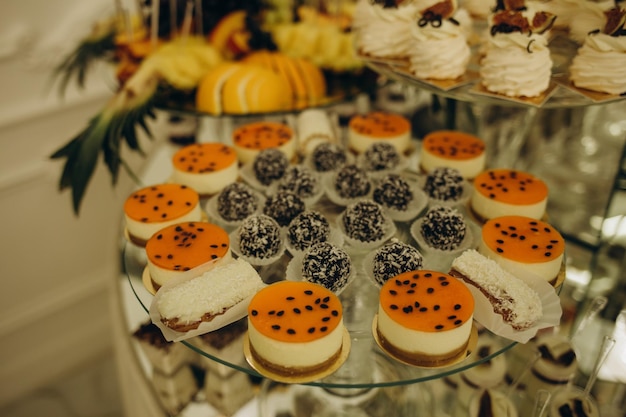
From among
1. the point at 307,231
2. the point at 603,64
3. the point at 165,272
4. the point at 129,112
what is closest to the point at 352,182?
the point at 307,231

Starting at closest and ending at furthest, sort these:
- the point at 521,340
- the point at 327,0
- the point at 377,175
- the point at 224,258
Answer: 1. the point at 521,340
2. the point at 224,258
3. the point at 377,175
4. the point at 327,0

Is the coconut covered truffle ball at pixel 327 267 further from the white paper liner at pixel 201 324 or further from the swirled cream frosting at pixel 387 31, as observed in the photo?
the swirled cream frosting at pixel 387 31

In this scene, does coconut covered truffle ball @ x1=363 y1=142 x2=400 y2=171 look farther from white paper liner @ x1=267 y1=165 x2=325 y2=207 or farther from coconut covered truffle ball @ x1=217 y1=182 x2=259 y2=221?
coconut covered truffle ball @ x1=217 y1=182 x2=259 y2=221

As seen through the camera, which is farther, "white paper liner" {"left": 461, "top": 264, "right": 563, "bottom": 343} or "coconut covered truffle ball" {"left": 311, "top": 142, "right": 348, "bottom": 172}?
"coconut covered truffle ball" {"left": 311, "top": 142, "right": 348, "bottom": 172}

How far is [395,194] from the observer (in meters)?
1.65

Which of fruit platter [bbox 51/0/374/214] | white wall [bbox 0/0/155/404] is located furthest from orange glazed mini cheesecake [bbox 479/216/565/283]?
white wall [bbox 0/0/155/404]

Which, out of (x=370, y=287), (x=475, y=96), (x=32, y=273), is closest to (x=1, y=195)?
(x=32, y=273)

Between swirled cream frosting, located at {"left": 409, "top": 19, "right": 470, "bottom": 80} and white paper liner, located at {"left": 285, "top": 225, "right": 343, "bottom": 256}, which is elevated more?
swirled cream frosting, located at {"left": 409, "top": 19, "right": 470, "bottom": 80}

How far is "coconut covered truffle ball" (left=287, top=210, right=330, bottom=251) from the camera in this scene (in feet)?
4.89

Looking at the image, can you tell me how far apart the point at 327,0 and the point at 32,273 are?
226cm

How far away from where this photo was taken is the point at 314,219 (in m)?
1.51

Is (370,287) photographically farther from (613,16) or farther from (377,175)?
(613,16)

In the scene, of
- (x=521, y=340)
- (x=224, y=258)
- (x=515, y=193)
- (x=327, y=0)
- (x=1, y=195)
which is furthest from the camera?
(x=327, y=0)

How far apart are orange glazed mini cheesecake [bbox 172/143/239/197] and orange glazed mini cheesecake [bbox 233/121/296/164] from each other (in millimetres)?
98
